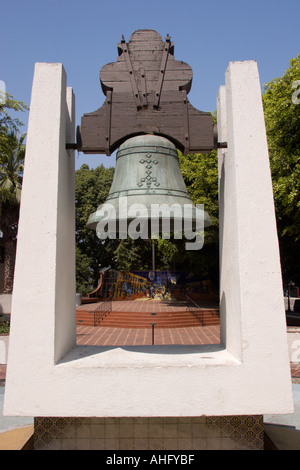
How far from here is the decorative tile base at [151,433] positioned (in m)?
3.15

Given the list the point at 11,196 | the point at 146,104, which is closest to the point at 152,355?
the point at 146,104

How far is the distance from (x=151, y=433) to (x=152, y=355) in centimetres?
65

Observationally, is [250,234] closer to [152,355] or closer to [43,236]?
[152,355]

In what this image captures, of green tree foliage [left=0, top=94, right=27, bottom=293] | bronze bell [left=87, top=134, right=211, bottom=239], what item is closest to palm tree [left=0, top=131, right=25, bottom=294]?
green tree foliage [left=0, top=94, right=27, bottom=293]

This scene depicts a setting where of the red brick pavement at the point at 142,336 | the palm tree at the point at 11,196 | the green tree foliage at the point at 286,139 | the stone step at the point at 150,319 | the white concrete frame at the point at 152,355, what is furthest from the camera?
the palm tree at the point at 11,196

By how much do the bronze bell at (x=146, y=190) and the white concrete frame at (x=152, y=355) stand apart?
442 mm

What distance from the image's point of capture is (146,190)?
3.54 meters

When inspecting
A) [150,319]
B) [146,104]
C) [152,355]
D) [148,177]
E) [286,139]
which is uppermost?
[286,139]

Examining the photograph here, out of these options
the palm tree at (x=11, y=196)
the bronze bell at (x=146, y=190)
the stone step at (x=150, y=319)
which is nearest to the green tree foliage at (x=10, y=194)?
the palm tree at (x=11, y=196)

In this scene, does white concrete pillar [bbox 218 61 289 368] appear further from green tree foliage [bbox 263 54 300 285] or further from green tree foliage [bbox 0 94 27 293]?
green tree foliage [bbox 0 94 27 293]

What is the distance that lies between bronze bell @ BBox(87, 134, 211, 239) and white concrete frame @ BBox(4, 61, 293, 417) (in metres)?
0.44

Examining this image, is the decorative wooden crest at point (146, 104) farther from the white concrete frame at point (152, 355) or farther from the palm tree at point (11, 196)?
the palm tree at point (11, 196)

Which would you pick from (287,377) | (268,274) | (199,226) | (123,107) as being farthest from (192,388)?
(123,107)
